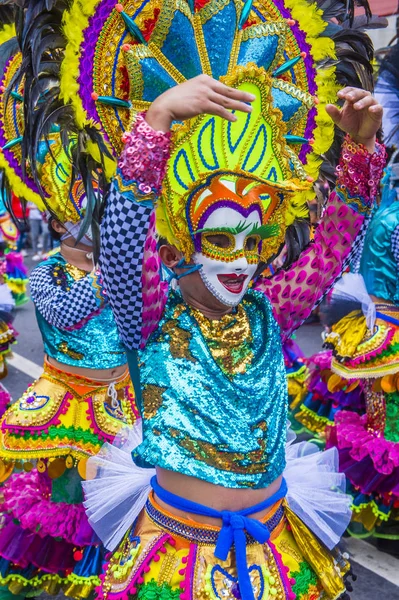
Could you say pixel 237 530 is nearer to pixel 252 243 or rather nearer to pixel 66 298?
pixel 252 243

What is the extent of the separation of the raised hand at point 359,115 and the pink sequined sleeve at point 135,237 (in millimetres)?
595

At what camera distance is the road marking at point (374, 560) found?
421cm

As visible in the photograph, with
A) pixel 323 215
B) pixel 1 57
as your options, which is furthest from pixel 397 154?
pixel 1 57

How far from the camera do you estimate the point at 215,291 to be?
2266mm

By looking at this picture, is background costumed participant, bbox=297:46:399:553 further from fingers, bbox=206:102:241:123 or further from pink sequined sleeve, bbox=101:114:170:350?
fingers, bbox=206:102:241:123

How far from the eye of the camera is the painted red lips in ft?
7.45

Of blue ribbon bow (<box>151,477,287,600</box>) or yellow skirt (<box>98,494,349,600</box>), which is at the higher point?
blue ribbon bow (<box>151,477,287,600</box>)

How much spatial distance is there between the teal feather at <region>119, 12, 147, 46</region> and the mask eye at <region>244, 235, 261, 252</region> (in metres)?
0.64

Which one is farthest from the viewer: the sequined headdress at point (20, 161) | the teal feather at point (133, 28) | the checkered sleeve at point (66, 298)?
the checkered sleeve at point (66, 298)

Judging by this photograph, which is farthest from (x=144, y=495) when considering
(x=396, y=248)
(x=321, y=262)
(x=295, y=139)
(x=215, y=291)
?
(x=396, y=248)

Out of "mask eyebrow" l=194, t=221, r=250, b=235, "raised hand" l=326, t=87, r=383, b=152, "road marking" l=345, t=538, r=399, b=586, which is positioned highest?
"raised hand" l=326, t=87, r=383, b=152

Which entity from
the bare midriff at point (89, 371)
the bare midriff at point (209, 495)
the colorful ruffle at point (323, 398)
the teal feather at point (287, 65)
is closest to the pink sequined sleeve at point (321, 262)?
the teal feather at point (287, 65)

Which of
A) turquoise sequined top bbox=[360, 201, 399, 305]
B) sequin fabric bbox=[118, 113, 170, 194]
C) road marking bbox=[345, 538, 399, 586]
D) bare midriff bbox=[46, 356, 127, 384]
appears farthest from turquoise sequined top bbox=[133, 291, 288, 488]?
road marking bbox=[345, 538, 399, 586]

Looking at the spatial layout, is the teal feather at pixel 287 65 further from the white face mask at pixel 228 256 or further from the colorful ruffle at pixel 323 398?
the colorful ruffle at pixel 323 398
